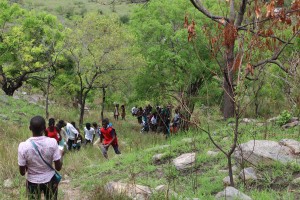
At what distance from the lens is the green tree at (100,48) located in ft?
61.5

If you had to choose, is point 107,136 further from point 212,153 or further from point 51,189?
point 51,189

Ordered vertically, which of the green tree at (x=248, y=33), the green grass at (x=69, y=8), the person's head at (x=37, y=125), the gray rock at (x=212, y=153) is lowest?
the gray rock at (x=212, y=153)

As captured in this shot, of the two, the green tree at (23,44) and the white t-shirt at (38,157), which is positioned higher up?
the green tree at (23,44)

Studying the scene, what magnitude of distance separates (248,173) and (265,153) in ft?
2.13

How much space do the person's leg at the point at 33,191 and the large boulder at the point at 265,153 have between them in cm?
334

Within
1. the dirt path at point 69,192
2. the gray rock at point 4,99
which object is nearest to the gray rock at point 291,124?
the dirt path at point 69,192

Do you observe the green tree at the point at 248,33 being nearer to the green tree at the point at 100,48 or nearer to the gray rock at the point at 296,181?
the gray rock at the point at 296,181

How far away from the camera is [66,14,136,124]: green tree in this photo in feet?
61.5

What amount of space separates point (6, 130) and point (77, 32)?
7.46 m

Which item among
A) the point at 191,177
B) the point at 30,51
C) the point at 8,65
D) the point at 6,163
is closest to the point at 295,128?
the point at 191,177

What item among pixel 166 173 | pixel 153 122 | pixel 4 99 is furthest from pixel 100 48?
pixel 166 173

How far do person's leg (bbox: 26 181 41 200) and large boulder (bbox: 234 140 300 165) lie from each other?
3.34 meters

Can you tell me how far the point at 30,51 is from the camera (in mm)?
23688

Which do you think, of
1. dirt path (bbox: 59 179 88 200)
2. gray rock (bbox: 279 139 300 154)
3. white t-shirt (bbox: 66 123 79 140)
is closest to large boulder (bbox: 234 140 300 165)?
gray rock (bbox: 279 139 300 154)
